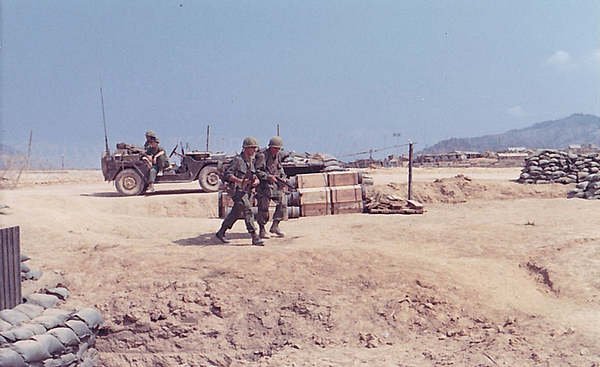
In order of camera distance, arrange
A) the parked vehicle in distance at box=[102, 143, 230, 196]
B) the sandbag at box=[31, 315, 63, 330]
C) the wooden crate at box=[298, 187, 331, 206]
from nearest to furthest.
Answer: the sandbag at box=[31, 315, 63, 330] < the wooden crate at box=[298, 187, 331, 206] < the parked vehicle in distance at box=[102, 143, 230, 196]

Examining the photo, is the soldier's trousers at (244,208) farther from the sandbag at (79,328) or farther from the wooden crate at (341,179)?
A: the wooden crate at (341,179)

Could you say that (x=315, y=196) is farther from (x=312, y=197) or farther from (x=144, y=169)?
(x=144, y=169)

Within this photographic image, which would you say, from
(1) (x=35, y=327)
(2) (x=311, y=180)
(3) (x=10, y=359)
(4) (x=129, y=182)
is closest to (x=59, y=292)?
(1) (x=35, y=327)

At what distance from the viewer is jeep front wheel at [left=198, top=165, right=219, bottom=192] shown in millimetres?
13984

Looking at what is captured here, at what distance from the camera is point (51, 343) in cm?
456

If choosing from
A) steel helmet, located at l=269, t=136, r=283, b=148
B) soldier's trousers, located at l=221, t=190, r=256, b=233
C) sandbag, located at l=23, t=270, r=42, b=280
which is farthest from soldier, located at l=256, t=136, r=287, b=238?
sandbag, located at l=23, t=270, r=42, b=280

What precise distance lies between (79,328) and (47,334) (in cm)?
34

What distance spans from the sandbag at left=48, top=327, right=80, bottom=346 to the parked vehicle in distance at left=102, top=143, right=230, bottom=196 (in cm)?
879

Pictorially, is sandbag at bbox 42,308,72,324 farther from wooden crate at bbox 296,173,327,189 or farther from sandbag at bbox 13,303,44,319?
wooden crate at bbox 296,173,327,189

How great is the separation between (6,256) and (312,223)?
5516 millimetres

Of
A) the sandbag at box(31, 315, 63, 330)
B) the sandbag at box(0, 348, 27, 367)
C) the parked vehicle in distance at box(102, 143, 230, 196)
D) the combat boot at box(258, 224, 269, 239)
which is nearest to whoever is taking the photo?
the sandbag at box(0, 348, 27, 367)

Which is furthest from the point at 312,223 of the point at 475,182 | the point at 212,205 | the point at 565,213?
the point at 475,182

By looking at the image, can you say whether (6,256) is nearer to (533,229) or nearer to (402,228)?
(402,228)

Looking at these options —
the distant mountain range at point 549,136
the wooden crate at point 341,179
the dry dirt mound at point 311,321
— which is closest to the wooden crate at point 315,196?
the wooden crate at point 341,179
